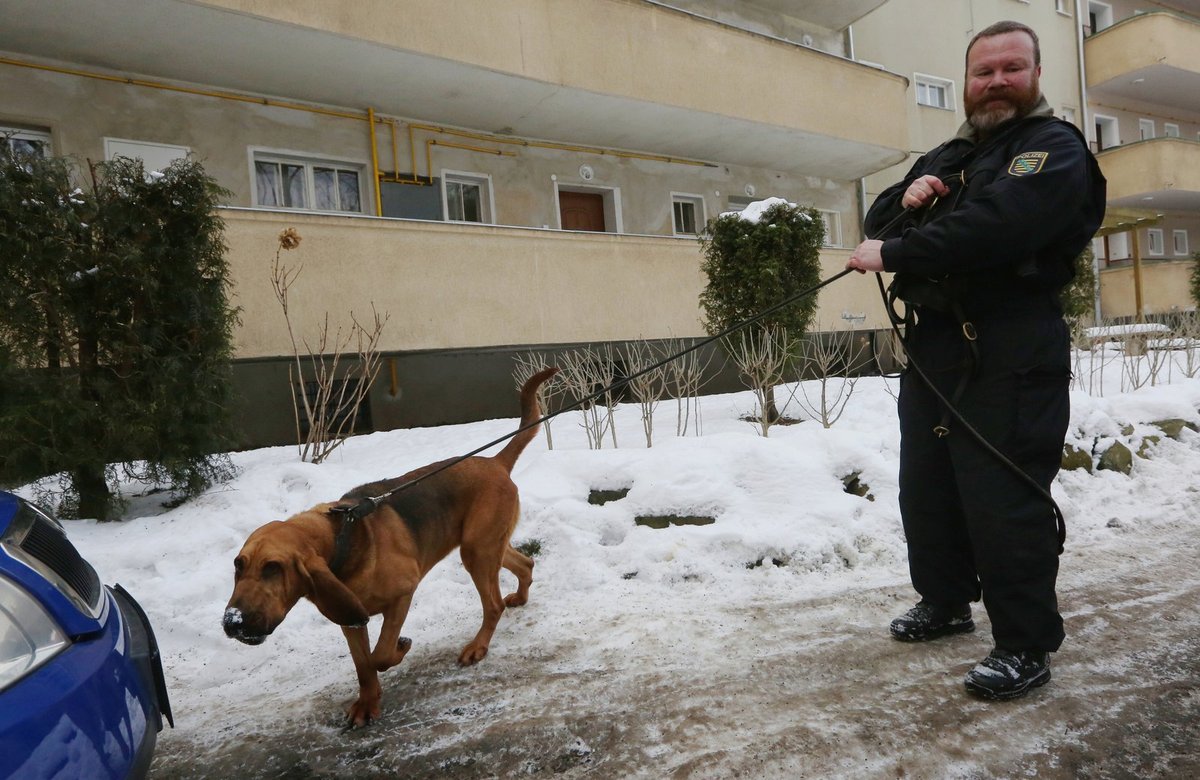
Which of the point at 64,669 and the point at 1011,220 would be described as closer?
the point at 64,669

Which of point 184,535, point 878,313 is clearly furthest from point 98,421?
point 878,313

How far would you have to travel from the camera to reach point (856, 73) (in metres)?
13.3

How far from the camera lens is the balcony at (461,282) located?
25.0 feet

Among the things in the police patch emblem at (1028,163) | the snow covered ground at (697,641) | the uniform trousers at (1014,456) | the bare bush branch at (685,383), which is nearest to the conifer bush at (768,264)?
the bare bush branch at (685,383)

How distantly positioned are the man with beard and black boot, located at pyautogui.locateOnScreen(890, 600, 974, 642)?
1.22 ft

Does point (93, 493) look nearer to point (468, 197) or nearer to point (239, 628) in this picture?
point (239, 628)

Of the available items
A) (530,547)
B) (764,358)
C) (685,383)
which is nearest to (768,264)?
(764,358)

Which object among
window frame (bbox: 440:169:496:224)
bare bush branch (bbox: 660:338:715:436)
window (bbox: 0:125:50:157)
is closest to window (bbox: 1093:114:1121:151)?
bare bush branch (bbox: 660:338:715:436)

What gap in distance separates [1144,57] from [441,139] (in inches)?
809

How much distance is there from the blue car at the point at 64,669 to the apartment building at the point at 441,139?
427 centimetres

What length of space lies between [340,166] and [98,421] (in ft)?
21.4

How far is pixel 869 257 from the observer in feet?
9.09

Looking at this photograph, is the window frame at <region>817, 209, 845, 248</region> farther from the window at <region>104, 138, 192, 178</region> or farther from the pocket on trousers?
the pocket on trousers

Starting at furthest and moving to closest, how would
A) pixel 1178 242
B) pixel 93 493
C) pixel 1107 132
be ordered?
pixel 1178 242 < pixel 1107 132 < pixel 93 493
